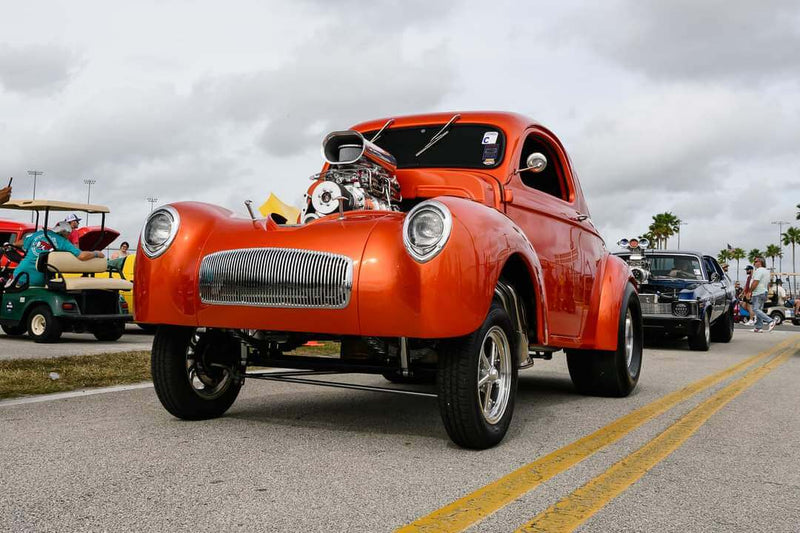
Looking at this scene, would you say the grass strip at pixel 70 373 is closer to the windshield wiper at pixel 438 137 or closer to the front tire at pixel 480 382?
the windshield wiper at pixel 438 137

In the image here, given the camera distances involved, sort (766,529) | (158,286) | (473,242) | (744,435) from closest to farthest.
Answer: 1. (766,529)
2. (473,242)
3. (158,286)
4. (744,435)

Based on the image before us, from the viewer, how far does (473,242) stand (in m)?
3.96

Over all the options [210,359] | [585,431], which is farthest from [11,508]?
[585,431]

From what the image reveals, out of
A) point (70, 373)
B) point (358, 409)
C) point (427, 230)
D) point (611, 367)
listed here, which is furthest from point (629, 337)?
point (70, 373)

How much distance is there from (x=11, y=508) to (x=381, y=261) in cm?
193

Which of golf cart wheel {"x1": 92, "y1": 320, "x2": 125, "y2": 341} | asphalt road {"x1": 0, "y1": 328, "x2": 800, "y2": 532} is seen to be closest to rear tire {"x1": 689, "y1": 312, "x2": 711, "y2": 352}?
asphalt road {"x1": 0, "y1": 328, "x2": 800, "y2": 532}

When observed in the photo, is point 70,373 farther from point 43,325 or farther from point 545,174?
point 43,325

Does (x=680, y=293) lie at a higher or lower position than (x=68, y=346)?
higher

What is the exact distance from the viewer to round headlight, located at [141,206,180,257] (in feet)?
14.5

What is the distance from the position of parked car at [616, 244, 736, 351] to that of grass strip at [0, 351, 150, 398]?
7620mm

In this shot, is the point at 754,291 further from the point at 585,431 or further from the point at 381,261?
the point at 381,261

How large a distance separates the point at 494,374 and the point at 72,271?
30.4 ft

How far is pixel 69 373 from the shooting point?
701 centimetres

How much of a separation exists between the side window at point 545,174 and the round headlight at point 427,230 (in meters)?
1.92
